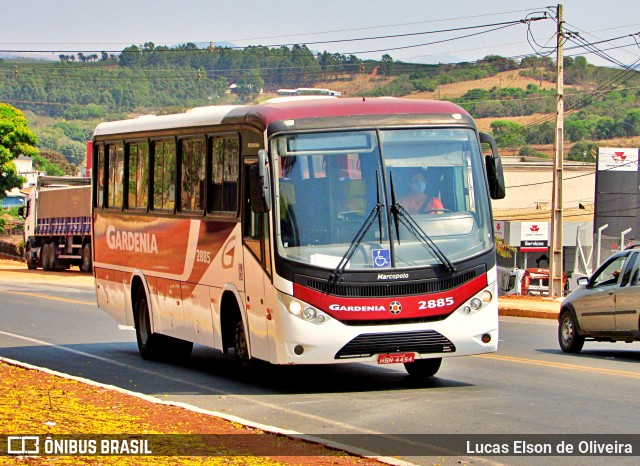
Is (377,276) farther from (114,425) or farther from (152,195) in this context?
(152,195)

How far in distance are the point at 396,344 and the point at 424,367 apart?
1.93m

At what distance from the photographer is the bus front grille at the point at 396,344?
12.4m

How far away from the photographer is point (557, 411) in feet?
37.6

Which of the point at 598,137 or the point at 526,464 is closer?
the point at 526,464

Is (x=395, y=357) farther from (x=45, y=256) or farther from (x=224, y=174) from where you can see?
(x=45, y=256)

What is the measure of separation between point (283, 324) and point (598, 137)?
13546 cm

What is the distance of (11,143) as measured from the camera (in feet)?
223

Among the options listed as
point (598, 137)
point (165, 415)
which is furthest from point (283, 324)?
point (598, 137)

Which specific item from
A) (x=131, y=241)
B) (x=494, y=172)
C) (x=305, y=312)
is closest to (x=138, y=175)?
(x=131, y=241)

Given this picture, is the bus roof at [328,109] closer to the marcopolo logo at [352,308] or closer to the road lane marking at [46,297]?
the marcopolo logo at [352,308]

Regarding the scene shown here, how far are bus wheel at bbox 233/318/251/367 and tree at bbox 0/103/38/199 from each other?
5564 centimetres

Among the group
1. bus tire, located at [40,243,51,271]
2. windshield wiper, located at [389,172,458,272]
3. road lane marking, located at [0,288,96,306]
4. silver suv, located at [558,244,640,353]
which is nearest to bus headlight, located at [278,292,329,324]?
windshield wiper, located at [389,172,458,272]

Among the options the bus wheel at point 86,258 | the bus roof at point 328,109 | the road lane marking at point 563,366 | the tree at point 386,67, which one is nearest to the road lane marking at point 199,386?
the bus roof at point 328,109

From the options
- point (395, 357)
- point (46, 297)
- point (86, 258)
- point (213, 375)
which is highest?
point (395, 357)
